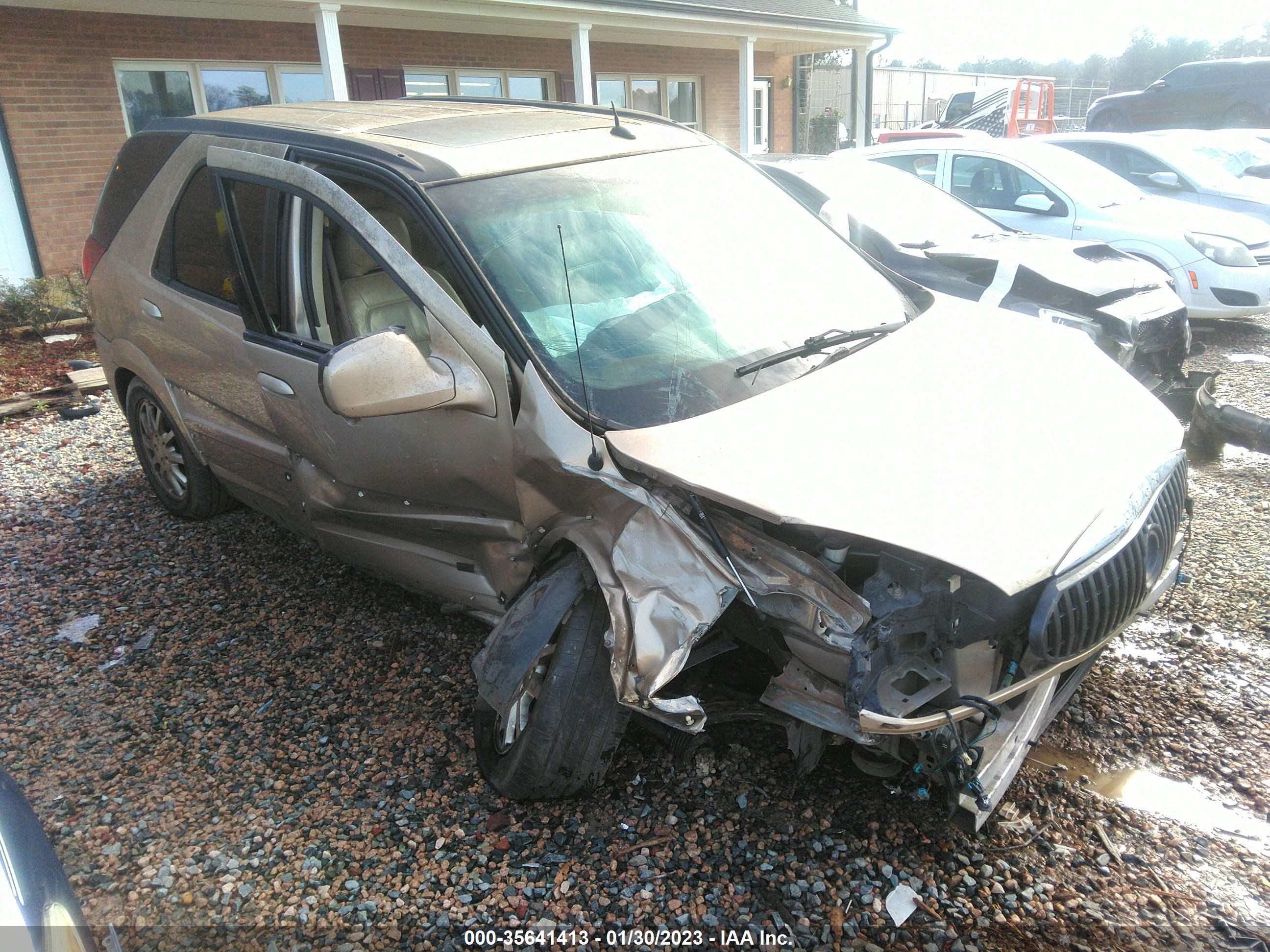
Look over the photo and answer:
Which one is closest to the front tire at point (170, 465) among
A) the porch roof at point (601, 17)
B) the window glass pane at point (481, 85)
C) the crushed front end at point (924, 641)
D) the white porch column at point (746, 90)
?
the crushed front end at point (924, 641)

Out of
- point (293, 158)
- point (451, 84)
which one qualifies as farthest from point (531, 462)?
point (451, 84)

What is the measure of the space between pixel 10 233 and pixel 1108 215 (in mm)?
10616

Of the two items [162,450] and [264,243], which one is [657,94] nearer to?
[162,450]

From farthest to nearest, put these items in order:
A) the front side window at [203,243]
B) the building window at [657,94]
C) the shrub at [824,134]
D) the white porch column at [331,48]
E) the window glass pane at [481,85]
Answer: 1. the shrub at [824,134]
2. the building window at [657,94]
3. the window glass pane at [481,85]
4. the white porch column at [331,48]
5. the front side window at [203,243]

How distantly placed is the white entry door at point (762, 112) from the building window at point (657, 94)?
190 cm

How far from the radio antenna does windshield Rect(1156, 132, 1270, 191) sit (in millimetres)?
9864

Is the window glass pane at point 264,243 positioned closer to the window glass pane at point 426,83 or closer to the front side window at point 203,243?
the front side window at point 203,243

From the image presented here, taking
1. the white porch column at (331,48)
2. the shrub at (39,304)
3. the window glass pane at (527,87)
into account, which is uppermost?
the white porch column at (331,48)

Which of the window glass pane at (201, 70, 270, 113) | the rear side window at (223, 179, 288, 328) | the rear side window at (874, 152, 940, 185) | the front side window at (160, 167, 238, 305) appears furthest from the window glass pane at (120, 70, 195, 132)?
the rear side window at (223, 179, 288, 328)

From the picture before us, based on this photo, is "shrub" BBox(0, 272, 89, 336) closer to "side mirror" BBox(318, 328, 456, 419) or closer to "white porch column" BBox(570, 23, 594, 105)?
"white porch column" BBox(570, 23, 594, 105)

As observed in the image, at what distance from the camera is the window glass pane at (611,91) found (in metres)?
14.7

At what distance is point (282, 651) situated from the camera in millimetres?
3656

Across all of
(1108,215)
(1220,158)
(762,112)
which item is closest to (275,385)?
(1108,215)

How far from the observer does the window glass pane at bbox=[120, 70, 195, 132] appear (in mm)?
9820
